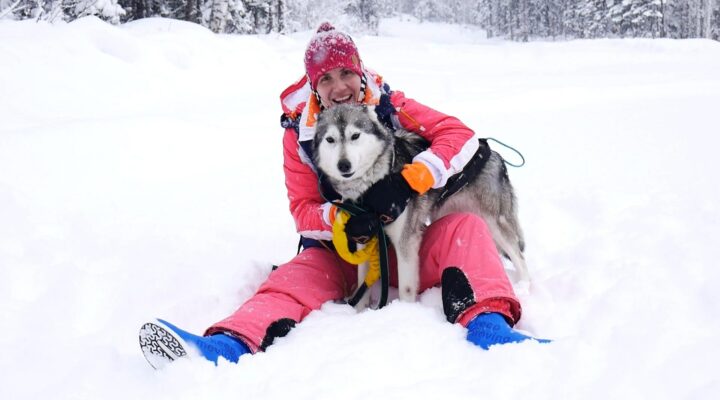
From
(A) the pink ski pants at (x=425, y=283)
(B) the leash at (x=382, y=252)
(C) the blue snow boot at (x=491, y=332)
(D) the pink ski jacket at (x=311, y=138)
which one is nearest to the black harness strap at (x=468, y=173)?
(D) the pink ski jacket at (x=311, y=138)

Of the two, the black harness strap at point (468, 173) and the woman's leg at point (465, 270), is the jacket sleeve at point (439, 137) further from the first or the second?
the woman's leg at point (465, 270)

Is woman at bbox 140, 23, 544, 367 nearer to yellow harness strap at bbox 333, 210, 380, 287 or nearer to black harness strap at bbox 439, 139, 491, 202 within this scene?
yellow harness strap at bbox 333, 210, 380, 287

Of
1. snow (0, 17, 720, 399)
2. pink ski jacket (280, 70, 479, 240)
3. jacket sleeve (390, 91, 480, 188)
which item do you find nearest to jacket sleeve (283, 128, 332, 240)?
pink ski jacket (280, 70, 479, 240)

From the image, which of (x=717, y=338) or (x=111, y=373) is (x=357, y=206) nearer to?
(x=111, y=373)

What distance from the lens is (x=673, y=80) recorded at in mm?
9383

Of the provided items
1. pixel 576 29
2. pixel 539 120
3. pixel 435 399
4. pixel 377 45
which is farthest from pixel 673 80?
pixel 576 29

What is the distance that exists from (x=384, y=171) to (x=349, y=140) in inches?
10.2

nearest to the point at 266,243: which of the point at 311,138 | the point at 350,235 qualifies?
the point at 311,138

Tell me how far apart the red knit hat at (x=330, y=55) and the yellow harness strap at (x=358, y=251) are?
789mm

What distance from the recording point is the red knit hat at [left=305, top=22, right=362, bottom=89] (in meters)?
2.67

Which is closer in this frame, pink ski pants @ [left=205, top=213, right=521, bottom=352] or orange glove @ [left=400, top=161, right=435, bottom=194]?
pink ski pants @ [left=205, top=213, right=521, bottom=352]

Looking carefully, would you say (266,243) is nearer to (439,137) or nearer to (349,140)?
(349,140)

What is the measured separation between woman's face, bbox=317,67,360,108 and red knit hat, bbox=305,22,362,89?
0.04m

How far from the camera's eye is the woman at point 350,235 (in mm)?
1965
